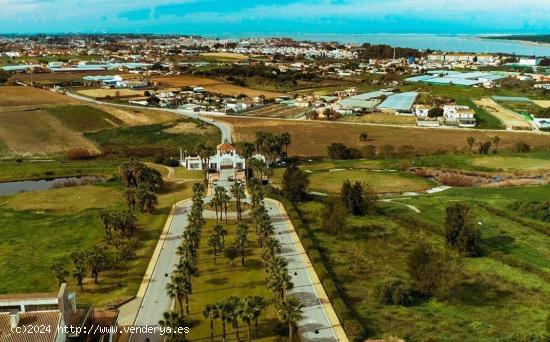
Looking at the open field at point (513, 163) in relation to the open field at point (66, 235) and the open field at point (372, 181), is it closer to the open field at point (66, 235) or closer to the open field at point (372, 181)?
the open field at point (372, 181)

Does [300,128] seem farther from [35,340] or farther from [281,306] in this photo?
[35,340]

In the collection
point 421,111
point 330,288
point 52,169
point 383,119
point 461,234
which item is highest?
point 421,111

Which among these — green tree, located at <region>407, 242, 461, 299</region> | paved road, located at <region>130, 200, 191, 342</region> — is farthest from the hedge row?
paved road, located at <region>130, 200, 191, 342</region>

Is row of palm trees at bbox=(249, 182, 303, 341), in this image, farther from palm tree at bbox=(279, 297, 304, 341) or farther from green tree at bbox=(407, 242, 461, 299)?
green tree at bbox=(407, 242, 461, 299)

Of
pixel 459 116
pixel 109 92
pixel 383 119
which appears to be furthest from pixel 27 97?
pixel 459 116

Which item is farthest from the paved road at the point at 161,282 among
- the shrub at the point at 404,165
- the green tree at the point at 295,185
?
the shrub at the point at 404,165

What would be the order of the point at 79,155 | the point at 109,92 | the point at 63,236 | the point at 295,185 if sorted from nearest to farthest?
the point at 63,236 < the point at 295,185 < the point at 79,155 < the point at 109,92

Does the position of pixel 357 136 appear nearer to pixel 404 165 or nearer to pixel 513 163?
pixel 404 165
